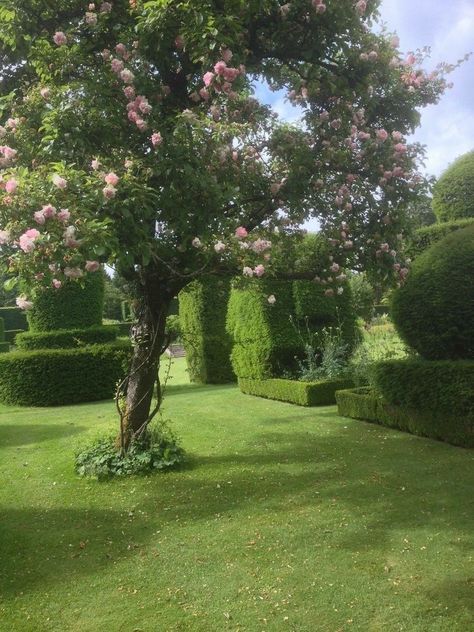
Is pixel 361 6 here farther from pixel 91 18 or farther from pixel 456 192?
pixel 456 192

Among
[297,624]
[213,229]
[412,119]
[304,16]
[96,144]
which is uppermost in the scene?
[304,16]

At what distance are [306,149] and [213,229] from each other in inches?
67.1

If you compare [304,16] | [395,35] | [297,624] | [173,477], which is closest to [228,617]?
[297,624]

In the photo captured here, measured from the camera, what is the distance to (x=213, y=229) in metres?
5.51

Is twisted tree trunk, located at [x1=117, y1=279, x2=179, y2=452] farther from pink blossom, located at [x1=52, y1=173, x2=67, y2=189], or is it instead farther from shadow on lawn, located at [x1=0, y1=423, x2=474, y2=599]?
pink blossom, located at [x1=52, y1=173, x2=67, y2=189]

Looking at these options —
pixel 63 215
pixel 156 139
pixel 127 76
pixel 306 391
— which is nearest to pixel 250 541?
pixel 63 215

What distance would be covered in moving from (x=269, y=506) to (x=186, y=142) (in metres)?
3.50

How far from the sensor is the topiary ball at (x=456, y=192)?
412 inches

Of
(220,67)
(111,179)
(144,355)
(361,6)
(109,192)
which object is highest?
(361,6)

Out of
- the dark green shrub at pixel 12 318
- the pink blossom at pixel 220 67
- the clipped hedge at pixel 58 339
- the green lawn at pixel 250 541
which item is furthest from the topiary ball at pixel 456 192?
the dark green shrub at pixel 12 318

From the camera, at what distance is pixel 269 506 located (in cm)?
537

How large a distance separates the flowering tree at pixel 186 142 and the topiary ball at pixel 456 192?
13.5 ft

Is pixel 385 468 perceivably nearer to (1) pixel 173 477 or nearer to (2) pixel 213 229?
(1) pixel 173 477

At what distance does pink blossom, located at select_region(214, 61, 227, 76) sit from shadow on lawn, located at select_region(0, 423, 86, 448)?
6224 millimetres
